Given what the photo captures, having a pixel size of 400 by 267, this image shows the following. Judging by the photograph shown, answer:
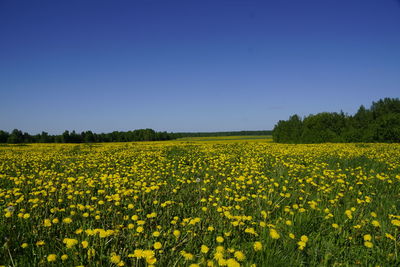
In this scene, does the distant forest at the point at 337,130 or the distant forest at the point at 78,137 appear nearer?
the distant forest at the point at 337,130

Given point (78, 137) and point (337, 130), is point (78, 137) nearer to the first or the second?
point (78, 137)

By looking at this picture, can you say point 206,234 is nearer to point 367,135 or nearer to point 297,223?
point 297,223

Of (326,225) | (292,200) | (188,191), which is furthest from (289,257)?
(188,191)

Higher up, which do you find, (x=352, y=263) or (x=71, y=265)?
(x=71, y=265)

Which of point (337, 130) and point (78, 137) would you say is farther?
point (78, 137)

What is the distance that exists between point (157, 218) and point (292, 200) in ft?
8.86

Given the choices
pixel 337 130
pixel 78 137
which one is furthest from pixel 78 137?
pixel 337 130

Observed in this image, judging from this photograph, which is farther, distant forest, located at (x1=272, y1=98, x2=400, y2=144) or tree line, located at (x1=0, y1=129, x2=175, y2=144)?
tree line, located at (x1=0, y1=129, x2=175, y2=144)

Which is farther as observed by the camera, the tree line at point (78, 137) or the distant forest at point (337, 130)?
the tree line at point (78, 137)

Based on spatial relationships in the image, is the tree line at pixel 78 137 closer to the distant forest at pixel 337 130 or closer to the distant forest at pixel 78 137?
the distant forest at pixel 78 137

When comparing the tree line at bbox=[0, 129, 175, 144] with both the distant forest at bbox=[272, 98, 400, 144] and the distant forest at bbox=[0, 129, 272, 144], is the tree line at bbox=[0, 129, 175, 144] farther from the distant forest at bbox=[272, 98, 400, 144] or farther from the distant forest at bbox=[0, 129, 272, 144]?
the distant forest at bbox=[272, 98, 400, 144]

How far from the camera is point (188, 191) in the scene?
14.6ft

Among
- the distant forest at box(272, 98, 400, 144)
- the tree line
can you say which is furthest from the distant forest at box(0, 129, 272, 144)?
the distant forest at box(272, 98, 400, 144)

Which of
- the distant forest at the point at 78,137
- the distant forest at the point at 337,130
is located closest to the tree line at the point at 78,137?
the distant forest at the point at 78,137
